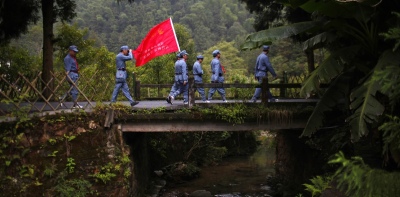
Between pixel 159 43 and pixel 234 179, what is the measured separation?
342 inches

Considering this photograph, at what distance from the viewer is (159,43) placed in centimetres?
1130

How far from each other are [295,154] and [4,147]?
9064 millimetres

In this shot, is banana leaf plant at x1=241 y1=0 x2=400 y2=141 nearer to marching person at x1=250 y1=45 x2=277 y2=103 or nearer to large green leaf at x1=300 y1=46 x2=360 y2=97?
large green leaf at x1=300 y1=46 x2=360 y2=97

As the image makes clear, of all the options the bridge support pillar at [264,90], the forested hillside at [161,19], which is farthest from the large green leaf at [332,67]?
the forested hillside at [161,19]

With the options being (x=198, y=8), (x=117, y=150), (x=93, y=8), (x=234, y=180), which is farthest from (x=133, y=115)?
(x=198, y=8)

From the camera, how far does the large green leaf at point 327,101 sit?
786cm

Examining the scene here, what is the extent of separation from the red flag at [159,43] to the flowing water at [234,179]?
5850 mm

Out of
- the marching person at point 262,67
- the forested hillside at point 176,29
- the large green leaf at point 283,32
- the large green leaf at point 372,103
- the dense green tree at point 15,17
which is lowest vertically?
the large green leaf at point 372,103

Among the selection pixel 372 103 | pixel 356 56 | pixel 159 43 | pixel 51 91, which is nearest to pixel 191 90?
pixel 159 43

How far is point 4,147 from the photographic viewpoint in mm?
9273

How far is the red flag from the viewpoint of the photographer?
36.3ft

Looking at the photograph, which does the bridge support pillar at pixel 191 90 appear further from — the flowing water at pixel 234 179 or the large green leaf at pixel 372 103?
the flowing water at pixel 234 179

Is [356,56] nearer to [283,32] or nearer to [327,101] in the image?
[327,101]

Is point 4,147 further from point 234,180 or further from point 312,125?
point 234,180
